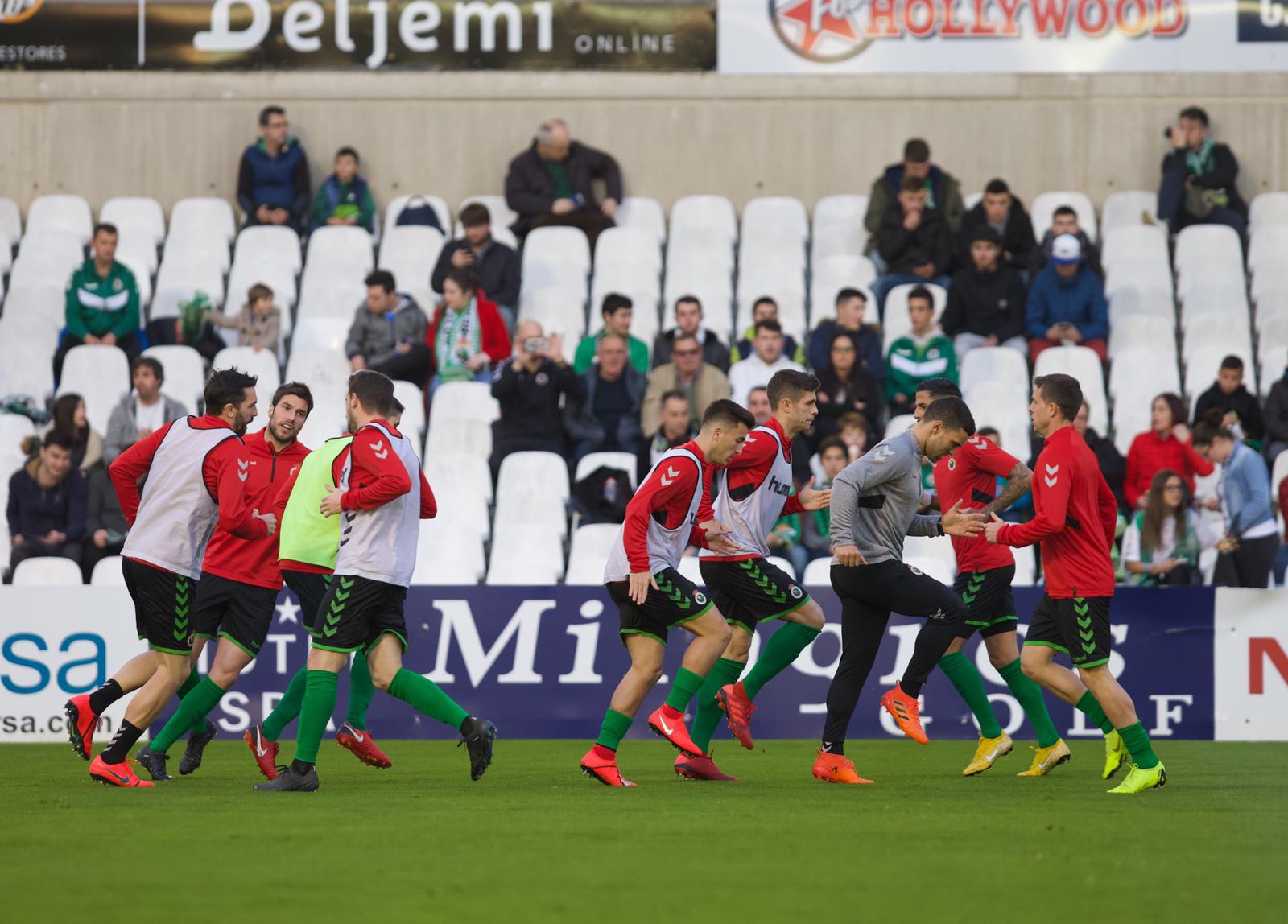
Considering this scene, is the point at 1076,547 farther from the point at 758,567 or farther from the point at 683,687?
the point at 683,687

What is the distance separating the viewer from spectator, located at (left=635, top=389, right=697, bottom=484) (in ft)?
43.9

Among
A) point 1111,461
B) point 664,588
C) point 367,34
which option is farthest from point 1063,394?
point 367,34

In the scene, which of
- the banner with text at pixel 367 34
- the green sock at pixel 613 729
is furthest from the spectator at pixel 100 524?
the banner with text at pixel 367 34

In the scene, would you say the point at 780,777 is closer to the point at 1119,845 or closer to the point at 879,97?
the point at 1119,845

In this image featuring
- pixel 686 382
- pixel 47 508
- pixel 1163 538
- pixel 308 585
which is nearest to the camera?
pixel 308 585

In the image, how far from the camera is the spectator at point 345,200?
17.1m

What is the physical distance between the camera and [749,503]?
938 centimetres

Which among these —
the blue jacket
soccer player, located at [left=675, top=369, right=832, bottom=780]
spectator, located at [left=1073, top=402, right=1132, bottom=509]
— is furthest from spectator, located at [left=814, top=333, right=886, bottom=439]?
soccer player, located at [left=675, top=369, right=832, bottom=780]

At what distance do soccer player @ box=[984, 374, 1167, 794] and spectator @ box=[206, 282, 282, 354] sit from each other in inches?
328

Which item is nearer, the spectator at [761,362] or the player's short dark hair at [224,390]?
the player's short dark hair at [224,390]

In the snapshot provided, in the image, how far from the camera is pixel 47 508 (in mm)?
13359

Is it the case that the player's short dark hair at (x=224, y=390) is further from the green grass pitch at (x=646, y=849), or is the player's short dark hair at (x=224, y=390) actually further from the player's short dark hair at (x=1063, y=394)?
the player's short dark hair at (x=1063, y=394)

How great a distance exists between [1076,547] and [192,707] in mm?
4521

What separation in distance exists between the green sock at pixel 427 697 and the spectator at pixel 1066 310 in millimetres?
7998
